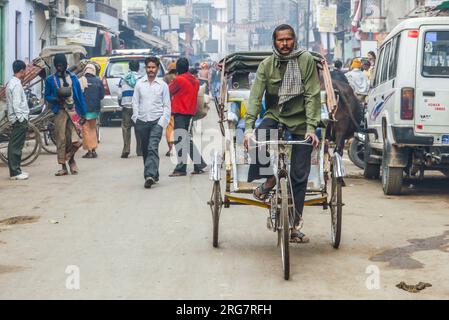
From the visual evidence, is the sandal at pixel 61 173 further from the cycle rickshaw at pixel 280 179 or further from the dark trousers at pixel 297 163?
the dark trousers at pixel 297 163

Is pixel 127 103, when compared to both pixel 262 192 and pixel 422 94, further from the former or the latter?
pixel 262 192

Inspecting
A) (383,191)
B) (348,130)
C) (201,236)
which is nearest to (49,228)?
(201,236)

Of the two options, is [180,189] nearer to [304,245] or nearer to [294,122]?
[304,245]

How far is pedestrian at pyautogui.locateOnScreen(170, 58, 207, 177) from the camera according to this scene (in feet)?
48.6

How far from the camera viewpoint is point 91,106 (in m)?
18.3

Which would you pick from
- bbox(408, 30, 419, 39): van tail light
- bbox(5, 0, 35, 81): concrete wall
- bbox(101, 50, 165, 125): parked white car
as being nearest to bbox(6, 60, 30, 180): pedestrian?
bbox(408, 30, 419, 39): van tail light

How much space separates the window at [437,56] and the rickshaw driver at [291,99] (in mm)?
4249

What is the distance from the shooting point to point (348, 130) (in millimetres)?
15195

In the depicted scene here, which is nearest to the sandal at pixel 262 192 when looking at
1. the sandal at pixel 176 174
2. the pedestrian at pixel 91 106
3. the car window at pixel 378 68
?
the car window at pixel 378 68

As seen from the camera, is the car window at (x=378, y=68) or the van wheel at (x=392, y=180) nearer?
the van wheel at (x=392, y=180)

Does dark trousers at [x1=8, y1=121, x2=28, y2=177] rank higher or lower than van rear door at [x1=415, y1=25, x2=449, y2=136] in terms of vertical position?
lower

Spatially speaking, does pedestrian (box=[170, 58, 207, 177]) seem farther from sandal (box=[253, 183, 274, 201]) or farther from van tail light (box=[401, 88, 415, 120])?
sandal (box=[253, 183, 274, 201])

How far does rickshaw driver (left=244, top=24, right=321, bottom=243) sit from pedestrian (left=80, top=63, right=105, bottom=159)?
33.6ft

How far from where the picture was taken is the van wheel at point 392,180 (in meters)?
12.3
